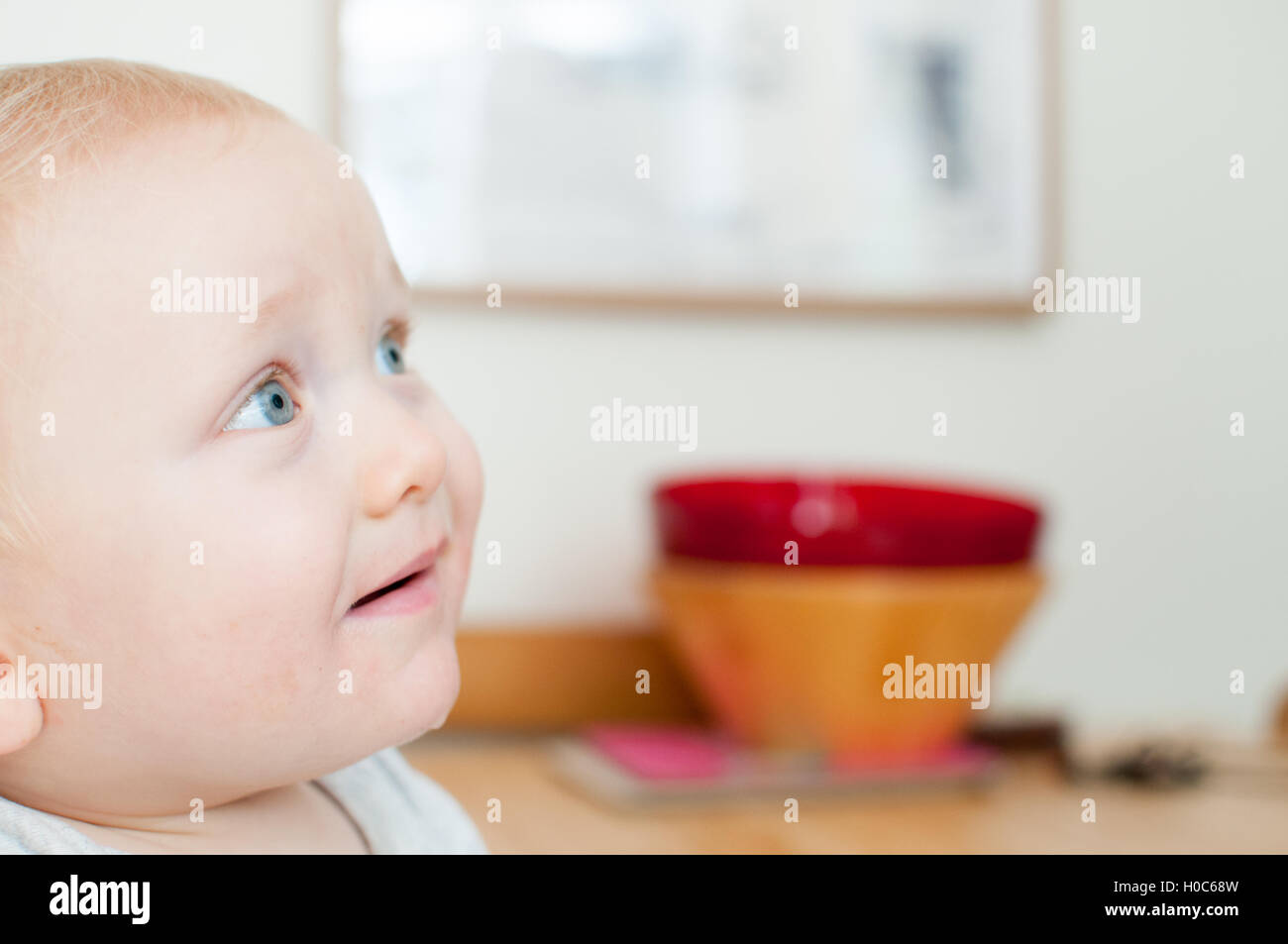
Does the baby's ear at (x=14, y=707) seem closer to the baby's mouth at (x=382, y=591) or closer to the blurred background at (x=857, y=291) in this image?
the baby's mouth at (x=382, y=591)

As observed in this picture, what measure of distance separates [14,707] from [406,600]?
0.11 meters

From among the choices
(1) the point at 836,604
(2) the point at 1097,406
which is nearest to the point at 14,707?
(1) the point at 836,604

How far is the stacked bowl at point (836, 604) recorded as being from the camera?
0.73m

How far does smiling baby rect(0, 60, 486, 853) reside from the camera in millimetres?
292

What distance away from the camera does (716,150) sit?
92cm

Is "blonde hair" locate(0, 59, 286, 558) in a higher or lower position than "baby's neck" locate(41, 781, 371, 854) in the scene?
higher

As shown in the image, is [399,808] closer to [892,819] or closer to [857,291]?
[892,819]

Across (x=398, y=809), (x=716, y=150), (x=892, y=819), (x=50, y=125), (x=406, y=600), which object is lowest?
(x=892, y=819)

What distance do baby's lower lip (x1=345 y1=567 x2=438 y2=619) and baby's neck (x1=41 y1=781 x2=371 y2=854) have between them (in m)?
0.09

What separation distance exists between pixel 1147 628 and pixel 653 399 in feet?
1.54

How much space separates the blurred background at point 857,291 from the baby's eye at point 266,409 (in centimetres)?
52

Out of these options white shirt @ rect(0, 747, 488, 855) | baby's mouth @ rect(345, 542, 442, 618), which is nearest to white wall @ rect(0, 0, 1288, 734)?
white shirt @ rect(0, 747, 488, 855)

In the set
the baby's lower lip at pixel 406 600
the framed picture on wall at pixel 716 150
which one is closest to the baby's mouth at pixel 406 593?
the baby's lower lip at pixel 406 600

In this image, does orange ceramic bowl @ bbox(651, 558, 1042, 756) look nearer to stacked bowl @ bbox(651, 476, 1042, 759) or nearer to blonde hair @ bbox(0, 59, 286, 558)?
stacked bowl @ bbox(651, 476, 1042, 759)
